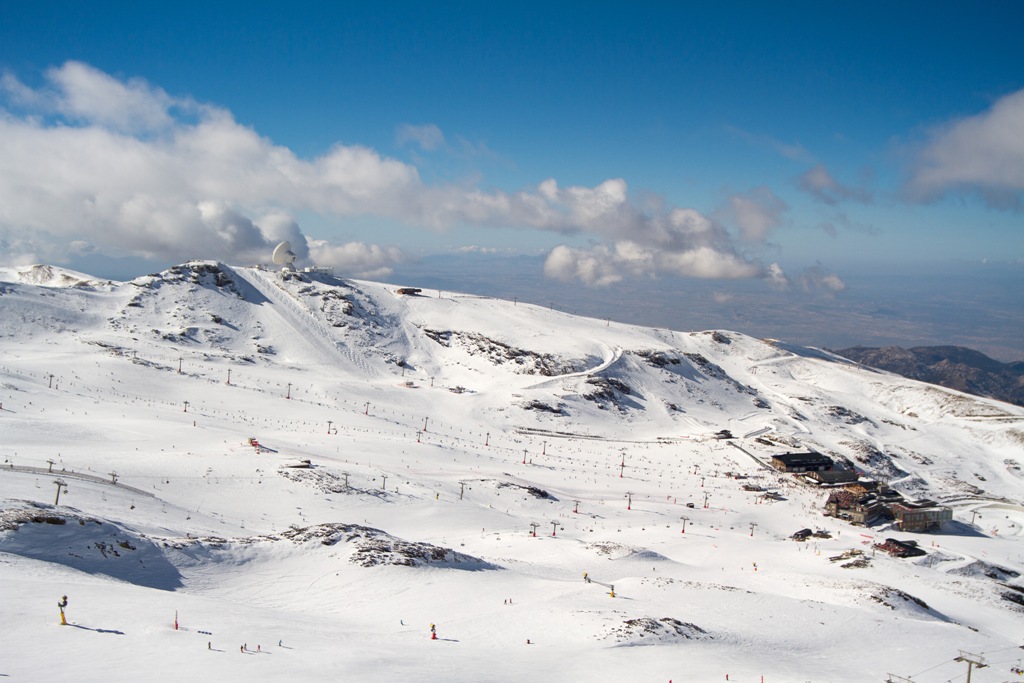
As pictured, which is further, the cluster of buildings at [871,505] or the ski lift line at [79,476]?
the cluster of buildings at [871,505]

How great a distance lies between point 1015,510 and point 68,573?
10100cm

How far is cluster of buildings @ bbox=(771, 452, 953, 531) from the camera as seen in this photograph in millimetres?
69625

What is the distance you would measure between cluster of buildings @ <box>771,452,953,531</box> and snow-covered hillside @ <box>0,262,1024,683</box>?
1.77 metres

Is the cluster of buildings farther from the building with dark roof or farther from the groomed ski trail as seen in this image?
the groomed ski trail

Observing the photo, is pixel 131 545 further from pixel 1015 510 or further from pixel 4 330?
pixel 1015 510

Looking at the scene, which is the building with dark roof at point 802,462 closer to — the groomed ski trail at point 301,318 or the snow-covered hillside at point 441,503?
the snow-covered hillside at point 441,503

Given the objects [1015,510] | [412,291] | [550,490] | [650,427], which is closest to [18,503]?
[550,490]

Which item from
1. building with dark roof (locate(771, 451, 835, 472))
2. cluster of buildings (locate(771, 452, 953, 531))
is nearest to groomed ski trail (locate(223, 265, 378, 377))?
building with dark roof (locate(771, 451, 835, 472))

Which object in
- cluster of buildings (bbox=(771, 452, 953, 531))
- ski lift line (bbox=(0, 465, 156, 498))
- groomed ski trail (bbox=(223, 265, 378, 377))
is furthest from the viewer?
groomed ski trail (bbox=(223, 265, 378, 377))

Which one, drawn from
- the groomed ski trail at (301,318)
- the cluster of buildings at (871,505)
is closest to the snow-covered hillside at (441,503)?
the groomed ski trail at (301,318)

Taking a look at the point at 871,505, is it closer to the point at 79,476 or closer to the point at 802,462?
the point at 802,462

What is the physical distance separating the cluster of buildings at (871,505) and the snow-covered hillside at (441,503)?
5.81 ft

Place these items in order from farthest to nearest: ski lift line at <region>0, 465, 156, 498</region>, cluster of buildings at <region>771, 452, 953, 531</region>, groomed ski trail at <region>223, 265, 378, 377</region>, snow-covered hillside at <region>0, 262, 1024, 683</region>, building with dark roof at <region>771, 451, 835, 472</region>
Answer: groomed ski trail at <region>223, 265, 378, 377</region>
building with dark roof at <region>771, 451, 835, 472</region>
cluster of buildings at <region>771, 452, 953, 531</region>
ski lift line at <region>0, 465, 156, 498</region>
snow-covered hillside at <region>0, 262, 1024, 683</region>

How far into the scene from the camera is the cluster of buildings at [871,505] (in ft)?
228
